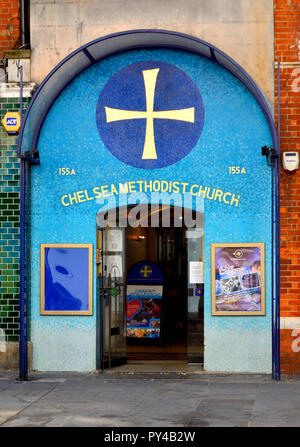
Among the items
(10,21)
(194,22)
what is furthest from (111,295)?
(10,21)

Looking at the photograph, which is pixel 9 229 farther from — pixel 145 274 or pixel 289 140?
pixel 289 140

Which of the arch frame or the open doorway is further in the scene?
the open doorway

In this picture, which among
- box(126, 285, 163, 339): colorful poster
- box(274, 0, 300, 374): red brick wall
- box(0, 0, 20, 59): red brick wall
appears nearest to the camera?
box(274, 0, 300, 374): red brick wall

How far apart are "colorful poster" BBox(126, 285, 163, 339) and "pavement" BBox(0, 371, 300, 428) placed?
2.12m

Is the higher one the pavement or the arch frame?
the arch frame

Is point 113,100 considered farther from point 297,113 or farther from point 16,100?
point 297,113

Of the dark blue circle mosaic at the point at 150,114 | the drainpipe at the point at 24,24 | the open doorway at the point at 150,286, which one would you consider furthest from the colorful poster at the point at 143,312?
the drainpipe at the point at 24,24

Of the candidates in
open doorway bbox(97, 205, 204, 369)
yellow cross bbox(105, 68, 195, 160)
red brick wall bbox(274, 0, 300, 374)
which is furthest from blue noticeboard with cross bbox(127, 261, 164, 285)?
red brick wall bbox(274, 0, 300, 374)

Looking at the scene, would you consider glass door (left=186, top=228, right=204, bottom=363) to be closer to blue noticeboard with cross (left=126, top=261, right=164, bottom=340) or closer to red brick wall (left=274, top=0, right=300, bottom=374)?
red brick wall (left=274, top=0, right=300, bottom=374)

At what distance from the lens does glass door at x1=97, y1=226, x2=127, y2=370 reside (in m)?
11.9

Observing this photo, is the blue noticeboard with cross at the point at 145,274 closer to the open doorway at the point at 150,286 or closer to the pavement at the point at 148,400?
the open doorway at the point at 150,286

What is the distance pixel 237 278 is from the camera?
1151 centimetres

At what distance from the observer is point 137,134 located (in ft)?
38.5

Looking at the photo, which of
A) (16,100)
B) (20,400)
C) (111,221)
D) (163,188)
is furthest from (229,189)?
(20,400)
